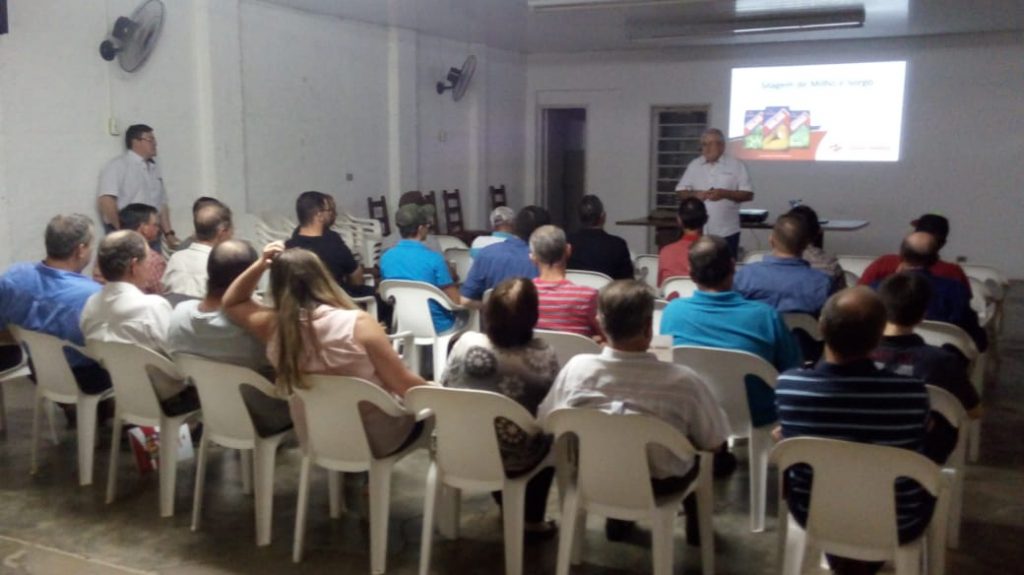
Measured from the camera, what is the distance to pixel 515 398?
108 inches

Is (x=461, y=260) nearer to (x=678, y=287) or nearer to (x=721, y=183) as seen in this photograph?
(x=678, y=287)

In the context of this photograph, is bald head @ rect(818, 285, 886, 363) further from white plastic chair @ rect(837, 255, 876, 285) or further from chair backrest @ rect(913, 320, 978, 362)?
white plastic chair @ rect(837, 255, 876, 285)

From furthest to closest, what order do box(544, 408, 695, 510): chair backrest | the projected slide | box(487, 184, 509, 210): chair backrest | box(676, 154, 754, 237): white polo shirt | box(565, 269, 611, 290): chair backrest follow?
box(487, 184, 509, 210): chair backrest → the projected slide → box(676, 154, 754, 237): white polo shirt → box(565, 269, 611, 290): chair backrest → box(544, 408, 695, 510): chair backrest

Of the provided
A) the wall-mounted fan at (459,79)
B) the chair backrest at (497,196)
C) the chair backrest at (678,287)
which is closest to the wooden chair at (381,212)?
the wall-mounted fan at (459,79)

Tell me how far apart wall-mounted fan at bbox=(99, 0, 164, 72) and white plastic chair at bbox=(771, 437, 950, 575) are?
5234 mm

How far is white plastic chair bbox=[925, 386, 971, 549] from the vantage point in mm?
2482

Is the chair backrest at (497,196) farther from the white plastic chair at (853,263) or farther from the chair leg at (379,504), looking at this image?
the chair leg at (379,504)

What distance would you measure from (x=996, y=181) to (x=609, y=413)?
872 centimetres

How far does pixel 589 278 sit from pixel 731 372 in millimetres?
1517

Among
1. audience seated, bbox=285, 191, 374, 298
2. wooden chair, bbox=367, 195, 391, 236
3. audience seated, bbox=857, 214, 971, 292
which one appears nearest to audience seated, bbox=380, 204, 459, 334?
audience seated, bbox=285, 191, 374, 298

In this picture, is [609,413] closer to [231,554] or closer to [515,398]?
[515,398]

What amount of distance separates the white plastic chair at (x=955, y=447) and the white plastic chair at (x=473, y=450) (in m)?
1.14

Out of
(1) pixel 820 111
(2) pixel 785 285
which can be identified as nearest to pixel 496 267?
(2) pixel 785 285

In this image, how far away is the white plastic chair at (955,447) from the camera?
248 centimetres
